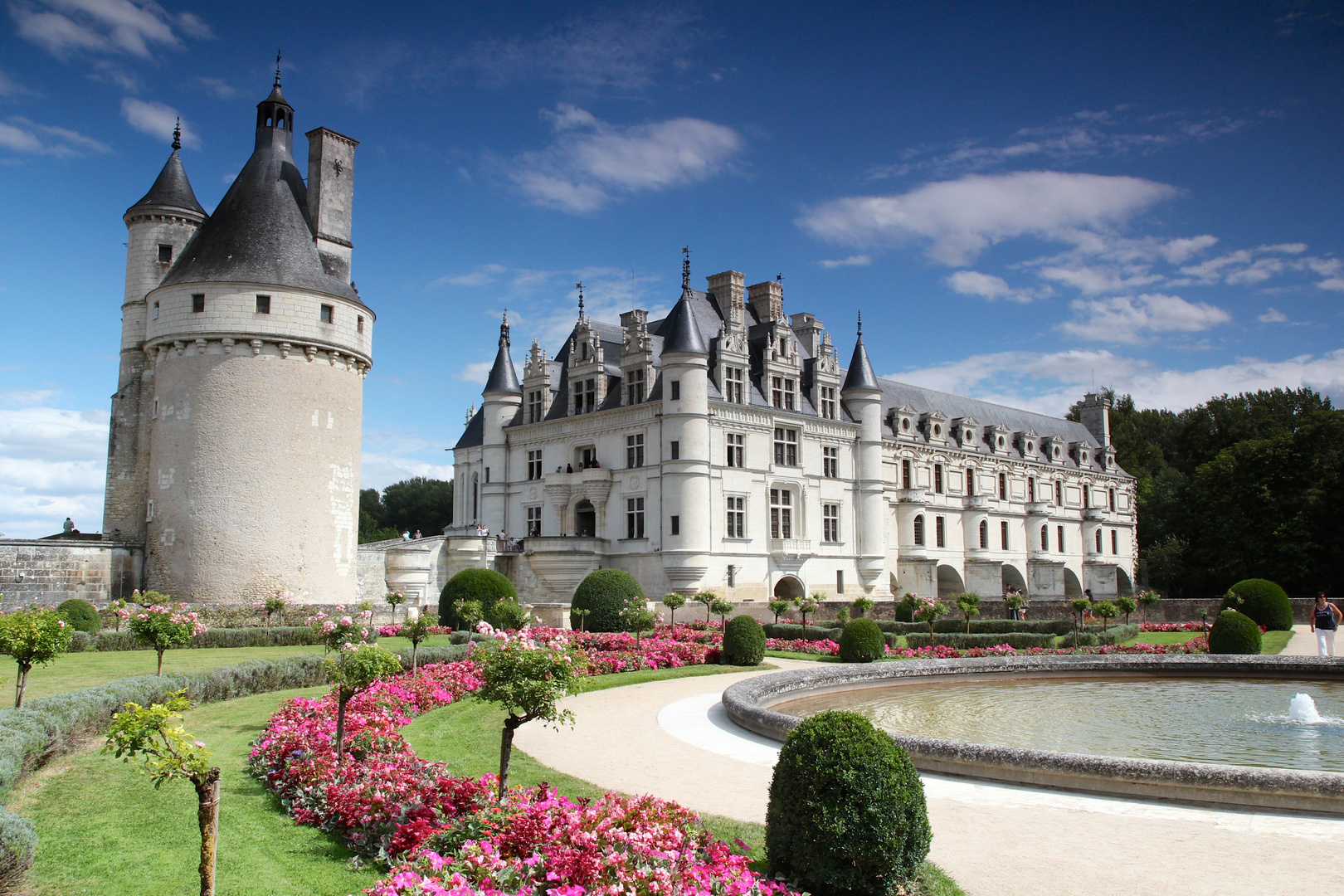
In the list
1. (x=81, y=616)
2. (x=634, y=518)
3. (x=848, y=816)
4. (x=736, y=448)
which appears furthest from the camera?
(x=736, y=448)

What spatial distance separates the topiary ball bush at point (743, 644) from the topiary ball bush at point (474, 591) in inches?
286

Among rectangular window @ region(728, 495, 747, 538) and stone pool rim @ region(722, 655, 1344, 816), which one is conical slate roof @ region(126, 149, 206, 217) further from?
stone pool rim @ region(722, 655, 1344, 816)

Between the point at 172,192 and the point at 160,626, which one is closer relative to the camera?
the point at 160,626

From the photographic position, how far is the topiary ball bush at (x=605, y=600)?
2669cm

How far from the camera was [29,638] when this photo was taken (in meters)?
11.6

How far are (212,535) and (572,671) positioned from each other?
2362 centimetres

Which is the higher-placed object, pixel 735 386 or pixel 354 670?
pixel 735 386

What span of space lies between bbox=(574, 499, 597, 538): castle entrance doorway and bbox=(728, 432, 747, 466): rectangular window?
678 centimetres

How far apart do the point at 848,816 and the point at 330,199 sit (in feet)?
103

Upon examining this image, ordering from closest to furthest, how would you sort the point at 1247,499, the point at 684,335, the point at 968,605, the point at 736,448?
the point at 968,605 < the point at 684,335 < the point at 736,448 < the point at 1247,499

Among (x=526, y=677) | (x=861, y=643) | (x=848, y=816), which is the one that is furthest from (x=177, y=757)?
(x=861, y=643)

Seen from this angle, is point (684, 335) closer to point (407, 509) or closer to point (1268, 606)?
point (1268, 606)

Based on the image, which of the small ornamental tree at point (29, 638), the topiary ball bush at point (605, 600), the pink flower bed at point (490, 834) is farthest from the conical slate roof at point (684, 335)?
the pink flower bed at point (490, 834)

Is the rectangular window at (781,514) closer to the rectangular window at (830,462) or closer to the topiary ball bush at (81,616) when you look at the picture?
the rectangular window at (830,462)
